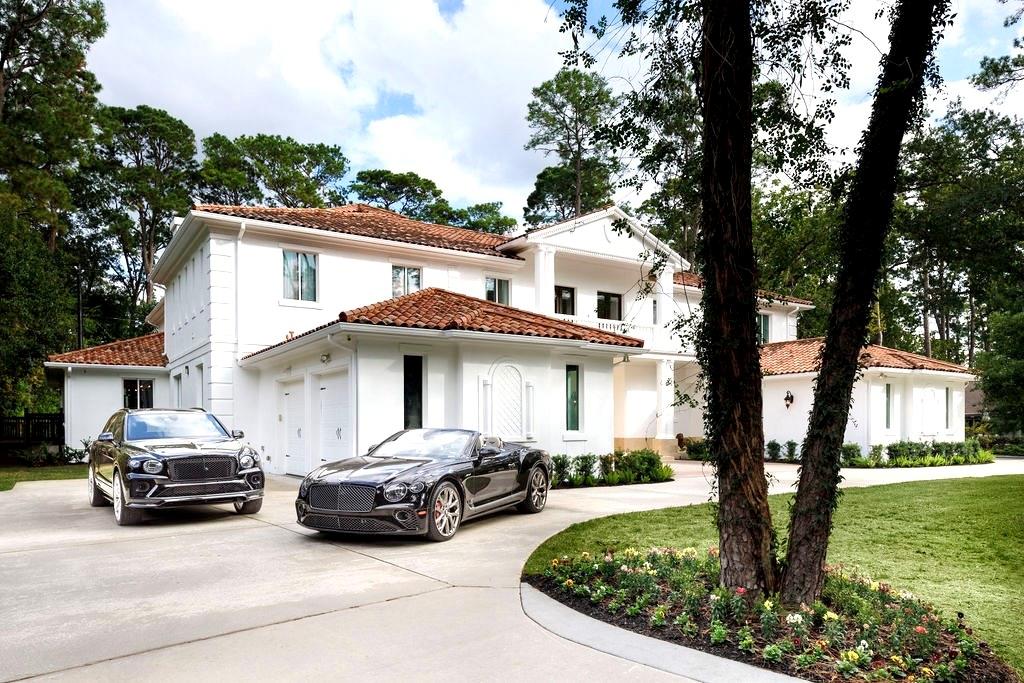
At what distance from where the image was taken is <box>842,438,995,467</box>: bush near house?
23125 millimetres

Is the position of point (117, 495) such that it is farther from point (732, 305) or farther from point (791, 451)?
point (791, 451)

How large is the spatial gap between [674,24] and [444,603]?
18.9ft

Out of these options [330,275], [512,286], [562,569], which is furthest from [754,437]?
[512,286]

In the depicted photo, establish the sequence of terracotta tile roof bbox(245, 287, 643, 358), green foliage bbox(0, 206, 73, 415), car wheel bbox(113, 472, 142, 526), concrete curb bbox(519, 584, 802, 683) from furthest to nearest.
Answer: green foliage bbox(0, 206, 73, 415) < terracotta tile roof bbox(245, 287, 643, 358) < car wheel bbox(113, 472, 142, 526) < concrete curb bbox(519, 584, 802, 683)

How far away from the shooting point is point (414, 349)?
1409cm

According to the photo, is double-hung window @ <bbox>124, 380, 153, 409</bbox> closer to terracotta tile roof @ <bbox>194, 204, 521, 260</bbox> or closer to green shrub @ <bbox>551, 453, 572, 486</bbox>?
terracotta tile roof @ <bbox>194, 204, 521, 260</bbox>

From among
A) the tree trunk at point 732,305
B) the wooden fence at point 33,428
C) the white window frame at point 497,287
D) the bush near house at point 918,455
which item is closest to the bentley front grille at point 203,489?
the tree trunk at point 732,305

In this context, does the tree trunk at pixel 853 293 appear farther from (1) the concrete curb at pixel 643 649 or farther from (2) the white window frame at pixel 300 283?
(2) the white window frame at pixel 300 283

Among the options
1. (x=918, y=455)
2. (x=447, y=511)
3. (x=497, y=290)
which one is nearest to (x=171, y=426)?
(x=447, y=511)

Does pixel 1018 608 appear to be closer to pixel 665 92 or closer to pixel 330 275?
pixel 665 92

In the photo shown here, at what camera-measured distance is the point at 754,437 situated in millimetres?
5230

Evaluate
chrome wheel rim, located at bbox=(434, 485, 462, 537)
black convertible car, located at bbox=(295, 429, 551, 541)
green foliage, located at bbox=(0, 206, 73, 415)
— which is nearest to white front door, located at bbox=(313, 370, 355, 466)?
black convertible car, located at bbox=(295, 429, 551, 541)

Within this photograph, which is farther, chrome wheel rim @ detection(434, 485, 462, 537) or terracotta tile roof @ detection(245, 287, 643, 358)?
terracotta tile roof @ detection(245, 287, 643, 358)

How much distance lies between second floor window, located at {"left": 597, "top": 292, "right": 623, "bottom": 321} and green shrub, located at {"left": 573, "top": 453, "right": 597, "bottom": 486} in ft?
32.3
